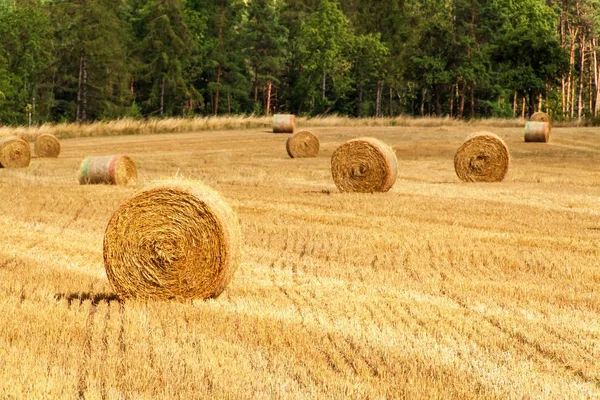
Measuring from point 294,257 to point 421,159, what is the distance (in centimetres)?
2190

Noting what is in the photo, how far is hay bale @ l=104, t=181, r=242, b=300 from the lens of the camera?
990cm

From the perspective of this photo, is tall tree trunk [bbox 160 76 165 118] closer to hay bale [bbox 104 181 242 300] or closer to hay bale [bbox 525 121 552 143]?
hay bale [bbox 525 121 552 143]

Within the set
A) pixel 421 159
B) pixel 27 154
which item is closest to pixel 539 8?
pixel 421 159

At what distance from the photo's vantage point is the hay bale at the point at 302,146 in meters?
35.3

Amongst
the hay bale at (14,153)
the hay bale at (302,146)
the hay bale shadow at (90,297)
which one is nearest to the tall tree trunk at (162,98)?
the hay bale at (302,146)

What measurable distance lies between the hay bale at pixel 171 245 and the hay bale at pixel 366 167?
12261 millimetres

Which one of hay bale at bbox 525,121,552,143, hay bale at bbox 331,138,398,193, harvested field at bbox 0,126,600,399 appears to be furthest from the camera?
hay bale at bbox 525,121,552,143

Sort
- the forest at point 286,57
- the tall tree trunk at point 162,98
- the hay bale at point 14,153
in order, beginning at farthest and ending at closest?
the tall tree trunk at point 162,98
the forest at point 286,57
the hay bale at point 14,153

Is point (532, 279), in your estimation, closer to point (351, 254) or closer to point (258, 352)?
point (351, 254)

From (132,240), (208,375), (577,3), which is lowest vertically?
(208,375)

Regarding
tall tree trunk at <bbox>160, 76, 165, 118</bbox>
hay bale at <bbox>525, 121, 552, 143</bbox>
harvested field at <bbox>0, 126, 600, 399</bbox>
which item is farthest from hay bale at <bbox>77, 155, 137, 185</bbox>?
tall tree trunk at <bbox>160, 76, 165, 118</bbox>

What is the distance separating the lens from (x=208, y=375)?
23.8ft

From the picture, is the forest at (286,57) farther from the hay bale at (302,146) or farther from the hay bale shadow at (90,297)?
the hay bale shadow at (90,297)

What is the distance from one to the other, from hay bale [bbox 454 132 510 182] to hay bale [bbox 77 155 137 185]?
348 inches
